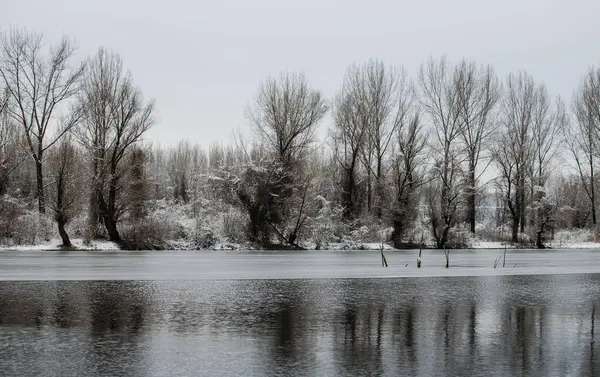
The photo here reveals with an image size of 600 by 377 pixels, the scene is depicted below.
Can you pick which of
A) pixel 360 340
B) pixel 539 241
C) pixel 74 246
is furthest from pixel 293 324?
pixel 539 241

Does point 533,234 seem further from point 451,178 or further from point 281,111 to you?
point 281,111

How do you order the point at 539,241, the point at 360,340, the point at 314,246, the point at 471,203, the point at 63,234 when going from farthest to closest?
the point at 471,203 < the point at 539,241 < the point at 314,246 < the point at 63,234 < the point at 360,340

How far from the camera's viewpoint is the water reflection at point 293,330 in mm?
9922

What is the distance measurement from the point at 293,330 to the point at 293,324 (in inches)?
30.2

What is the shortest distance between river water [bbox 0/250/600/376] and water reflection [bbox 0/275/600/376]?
0.04 metres

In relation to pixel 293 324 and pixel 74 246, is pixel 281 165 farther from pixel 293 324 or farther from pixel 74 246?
pixel 293 324

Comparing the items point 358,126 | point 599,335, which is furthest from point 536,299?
point 358,126

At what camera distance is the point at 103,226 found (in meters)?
47.4

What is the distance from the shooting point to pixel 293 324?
13875mm

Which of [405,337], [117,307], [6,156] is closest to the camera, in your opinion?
[405,337]

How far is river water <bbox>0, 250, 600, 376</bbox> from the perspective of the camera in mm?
9969

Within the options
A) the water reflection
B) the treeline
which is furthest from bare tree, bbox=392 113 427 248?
the water reflection

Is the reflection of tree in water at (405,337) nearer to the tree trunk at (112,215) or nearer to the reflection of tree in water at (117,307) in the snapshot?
the reflection of tree in water at (117,307)

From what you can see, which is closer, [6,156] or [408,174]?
[6,156]
